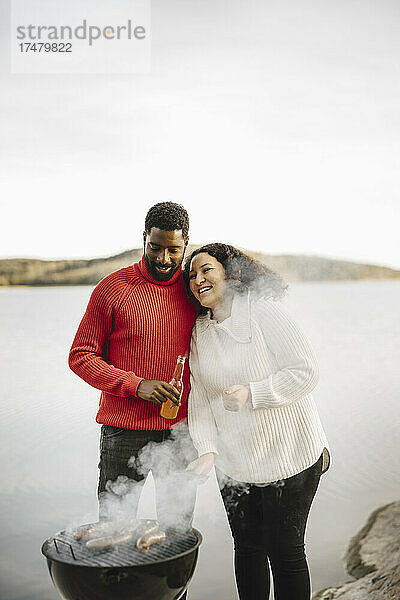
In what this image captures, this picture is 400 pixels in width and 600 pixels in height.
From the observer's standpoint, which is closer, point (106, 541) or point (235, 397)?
point (106, 541)

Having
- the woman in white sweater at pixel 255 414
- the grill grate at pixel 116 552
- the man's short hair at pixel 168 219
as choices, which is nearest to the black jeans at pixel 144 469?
the woman in white sweater at pixel 255 414

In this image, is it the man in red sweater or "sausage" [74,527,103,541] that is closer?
"sausage" [74,527,103,541]

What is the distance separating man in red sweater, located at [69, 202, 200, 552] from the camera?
2.48m

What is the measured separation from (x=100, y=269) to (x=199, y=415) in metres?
0.88

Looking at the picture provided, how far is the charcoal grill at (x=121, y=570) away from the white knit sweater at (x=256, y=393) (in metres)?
0.40

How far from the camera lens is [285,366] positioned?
96.4 inches

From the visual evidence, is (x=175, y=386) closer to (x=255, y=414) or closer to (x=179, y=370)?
(x=179, y=370)

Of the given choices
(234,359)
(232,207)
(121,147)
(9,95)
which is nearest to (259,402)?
(234,359)

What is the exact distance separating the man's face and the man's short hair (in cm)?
2

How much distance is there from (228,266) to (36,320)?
3.22ft

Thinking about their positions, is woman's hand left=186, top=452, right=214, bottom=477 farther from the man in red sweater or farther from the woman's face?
the woman's face

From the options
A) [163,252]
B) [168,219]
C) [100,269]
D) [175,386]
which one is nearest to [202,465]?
[175,386]

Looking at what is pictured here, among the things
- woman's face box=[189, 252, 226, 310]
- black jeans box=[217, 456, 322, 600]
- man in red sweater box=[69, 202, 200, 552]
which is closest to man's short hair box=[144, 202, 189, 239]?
man in red sweater box=[69, 202, 200, 552]

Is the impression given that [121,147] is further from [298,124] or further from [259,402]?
[259,402]
